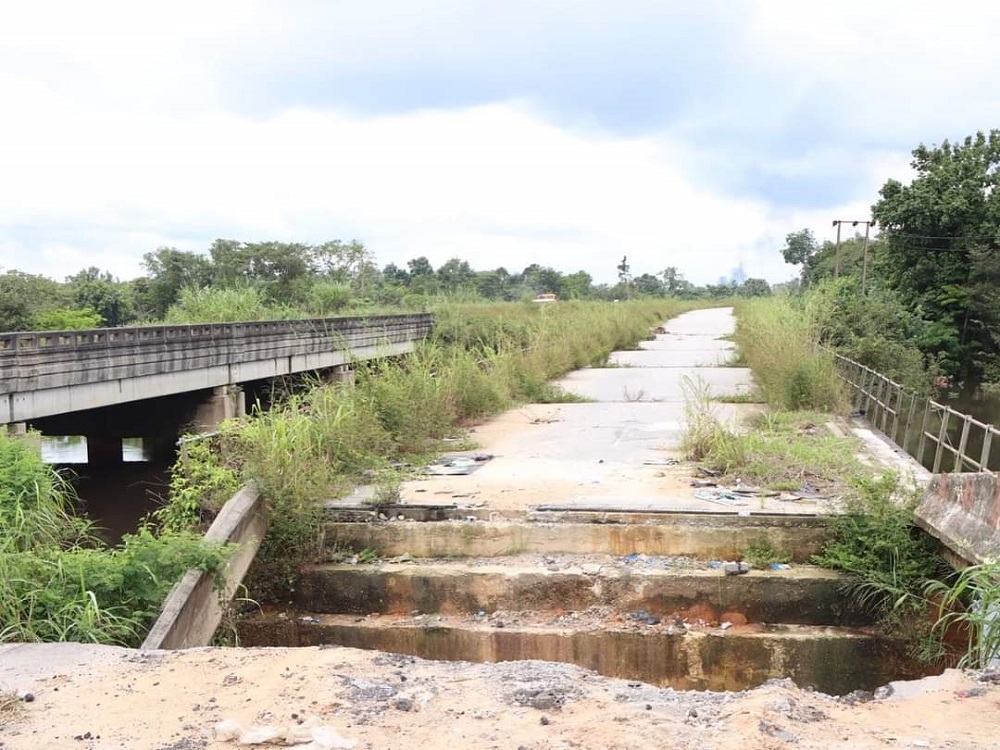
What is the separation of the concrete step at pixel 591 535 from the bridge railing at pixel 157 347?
4829 millimetres

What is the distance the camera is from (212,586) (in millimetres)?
5531

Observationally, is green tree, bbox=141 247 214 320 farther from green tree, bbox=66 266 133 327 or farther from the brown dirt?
the brown dirt

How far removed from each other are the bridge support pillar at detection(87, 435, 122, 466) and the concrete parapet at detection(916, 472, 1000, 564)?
60.4 ft

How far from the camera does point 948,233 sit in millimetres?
25906

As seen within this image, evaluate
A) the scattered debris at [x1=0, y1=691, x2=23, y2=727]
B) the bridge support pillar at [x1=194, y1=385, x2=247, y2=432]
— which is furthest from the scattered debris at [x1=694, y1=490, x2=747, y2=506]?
the bridge support pillar at [x1=194, y1=385, x2=247, y2=432]

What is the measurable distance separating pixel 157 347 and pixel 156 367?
1.20 feet

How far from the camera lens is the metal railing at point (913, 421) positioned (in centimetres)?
786

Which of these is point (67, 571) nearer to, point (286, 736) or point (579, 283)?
point (286, 736)

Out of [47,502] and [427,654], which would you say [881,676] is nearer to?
[427,654]

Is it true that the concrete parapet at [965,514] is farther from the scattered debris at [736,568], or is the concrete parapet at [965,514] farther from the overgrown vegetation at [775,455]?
the scattered debris at [736,568]

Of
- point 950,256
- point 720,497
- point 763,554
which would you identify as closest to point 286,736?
point 763,554

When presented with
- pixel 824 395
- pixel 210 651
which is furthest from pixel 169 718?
pixel 824 395

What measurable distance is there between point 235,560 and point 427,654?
155 centimetres

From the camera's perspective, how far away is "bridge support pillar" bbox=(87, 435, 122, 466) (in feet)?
64.7
